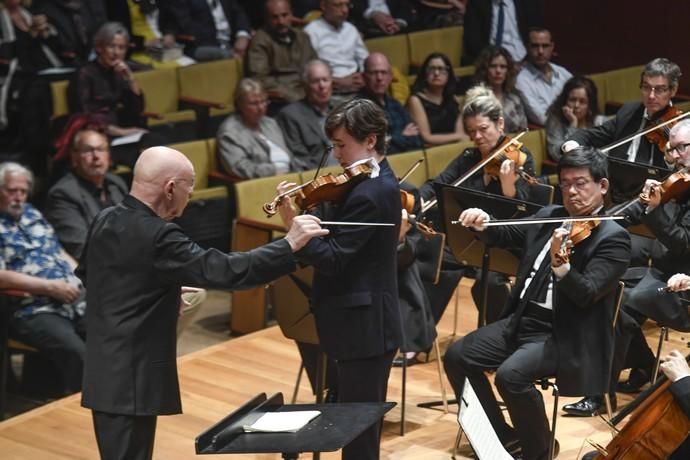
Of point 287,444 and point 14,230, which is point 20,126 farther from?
point 287,444

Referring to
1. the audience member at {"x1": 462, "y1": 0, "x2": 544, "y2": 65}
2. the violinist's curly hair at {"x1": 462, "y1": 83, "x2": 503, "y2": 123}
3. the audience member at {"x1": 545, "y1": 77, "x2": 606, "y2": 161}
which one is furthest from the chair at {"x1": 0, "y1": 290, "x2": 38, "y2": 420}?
the audience member at {"x1": 462, "y1": 0, "x2": 544, "y2": 65}

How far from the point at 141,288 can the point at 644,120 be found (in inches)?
124

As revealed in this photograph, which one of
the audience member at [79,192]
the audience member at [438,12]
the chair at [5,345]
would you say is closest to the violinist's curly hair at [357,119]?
the chair at [5,345]

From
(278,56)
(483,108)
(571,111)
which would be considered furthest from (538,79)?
(483,108)

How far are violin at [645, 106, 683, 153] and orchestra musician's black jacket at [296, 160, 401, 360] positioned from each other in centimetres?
215

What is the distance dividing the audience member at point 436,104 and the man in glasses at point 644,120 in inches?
63.2

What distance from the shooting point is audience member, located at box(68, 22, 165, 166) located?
273 inches

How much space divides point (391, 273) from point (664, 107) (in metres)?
2.34

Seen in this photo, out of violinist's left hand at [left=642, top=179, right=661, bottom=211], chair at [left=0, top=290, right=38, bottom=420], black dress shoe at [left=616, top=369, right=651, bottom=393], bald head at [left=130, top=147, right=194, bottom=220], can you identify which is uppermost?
bald head at [left=130, top=147, right=194, bottom=220]

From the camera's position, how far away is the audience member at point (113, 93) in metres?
6.93

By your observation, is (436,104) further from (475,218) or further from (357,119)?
(357,119)

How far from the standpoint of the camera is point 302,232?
12.2 feet

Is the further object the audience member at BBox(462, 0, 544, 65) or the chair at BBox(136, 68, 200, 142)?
the audience member at BBox(462, 0, 544, 65)

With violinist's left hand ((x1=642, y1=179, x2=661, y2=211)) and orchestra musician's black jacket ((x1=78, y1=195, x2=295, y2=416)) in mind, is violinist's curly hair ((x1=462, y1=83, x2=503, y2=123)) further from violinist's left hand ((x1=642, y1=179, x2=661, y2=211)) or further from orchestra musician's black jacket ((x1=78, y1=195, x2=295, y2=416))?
orchestra musician's black jacket ((x1=78, y1=195, x2=295, y2=416))
